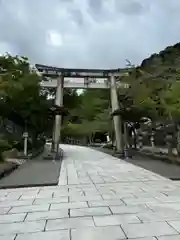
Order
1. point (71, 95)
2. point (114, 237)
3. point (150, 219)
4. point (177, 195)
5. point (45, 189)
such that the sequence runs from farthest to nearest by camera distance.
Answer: point (71, 95), point (45, 189), point (177, 195), point (150, 219), point (114, 237)

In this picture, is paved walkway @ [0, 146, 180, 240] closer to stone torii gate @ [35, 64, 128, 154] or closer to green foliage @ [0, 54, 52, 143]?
green foliage @ [0, 54, 52, 143]

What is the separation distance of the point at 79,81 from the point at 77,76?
512 millimetres

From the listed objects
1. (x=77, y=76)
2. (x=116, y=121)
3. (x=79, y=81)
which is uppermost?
(x=77, y=76)

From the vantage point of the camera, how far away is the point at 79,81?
74.7ft

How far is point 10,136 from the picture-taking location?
847 inches

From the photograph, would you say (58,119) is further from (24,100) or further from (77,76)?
(77,76)

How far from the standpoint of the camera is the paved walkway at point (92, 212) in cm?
406

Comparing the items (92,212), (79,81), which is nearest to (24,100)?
(79,81)

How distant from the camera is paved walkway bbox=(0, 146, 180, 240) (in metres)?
4.06

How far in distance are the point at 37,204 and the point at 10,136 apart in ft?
53.0

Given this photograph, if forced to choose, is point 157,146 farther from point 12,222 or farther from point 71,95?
point 12,222

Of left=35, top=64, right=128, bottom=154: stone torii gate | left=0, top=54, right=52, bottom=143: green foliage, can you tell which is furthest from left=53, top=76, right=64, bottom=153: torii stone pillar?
left=0, top=54, right=52, bottom=143: green foliage

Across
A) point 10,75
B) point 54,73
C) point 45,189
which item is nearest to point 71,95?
point 54,73

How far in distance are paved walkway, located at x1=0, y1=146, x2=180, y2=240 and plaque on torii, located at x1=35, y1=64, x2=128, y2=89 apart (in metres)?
14.6
